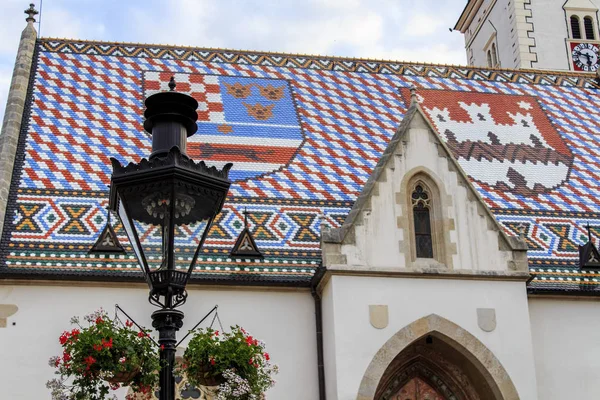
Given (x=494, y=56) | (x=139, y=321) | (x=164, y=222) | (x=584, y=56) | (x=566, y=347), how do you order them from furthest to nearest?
1. (x=494, y=56)
2. (x=584, y=56)
3. (x=566, y=347)
4. (x=139, y=321)
5. (x=164, y=222)

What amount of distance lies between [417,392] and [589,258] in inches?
147

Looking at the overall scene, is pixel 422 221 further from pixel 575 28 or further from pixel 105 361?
pixel 575 28

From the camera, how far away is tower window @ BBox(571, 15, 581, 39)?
25.0m

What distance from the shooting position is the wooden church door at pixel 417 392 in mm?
13922

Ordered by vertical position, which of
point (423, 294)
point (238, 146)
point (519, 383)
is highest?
point (238, 146)

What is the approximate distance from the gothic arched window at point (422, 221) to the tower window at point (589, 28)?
13241 mm

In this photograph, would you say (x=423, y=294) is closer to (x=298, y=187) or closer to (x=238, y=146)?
(x=298, y=187)

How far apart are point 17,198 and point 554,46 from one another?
15610mm

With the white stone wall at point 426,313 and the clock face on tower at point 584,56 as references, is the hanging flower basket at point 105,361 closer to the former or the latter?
the white stone wall at point 426,313

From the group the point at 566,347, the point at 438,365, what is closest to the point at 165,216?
the point at 438,365

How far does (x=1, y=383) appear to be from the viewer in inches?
495

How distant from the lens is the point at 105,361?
7250 mm

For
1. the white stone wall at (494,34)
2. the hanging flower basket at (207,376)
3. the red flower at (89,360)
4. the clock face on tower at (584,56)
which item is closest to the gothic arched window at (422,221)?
the hanging flower basket at (207,376)

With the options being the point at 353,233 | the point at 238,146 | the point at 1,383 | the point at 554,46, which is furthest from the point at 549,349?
the point at 554,46
